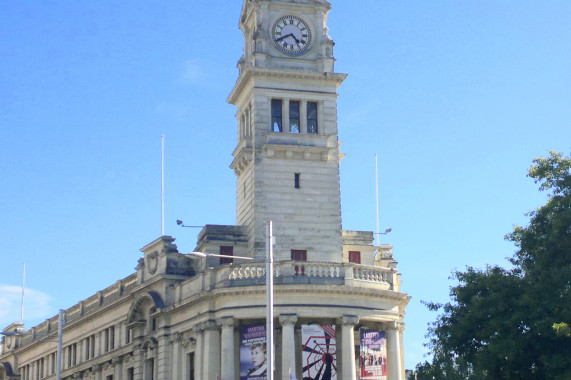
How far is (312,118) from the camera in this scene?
224ft

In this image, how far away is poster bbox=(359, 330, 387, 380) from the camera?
5750 cm

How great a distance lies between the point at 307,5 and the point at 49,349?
3902 centimetres

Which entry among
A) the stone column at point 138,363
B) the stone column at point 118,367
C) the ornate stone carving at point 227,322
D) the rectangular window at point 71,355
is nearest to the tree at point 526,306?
the ornate stone carving at point 227,322

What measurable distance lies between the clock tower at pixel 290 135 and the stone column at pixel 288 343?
833 cm

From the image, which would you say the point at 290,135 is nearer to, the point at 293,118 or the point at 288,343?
the point at 293,118

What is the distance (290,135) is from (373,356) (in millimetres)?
16471

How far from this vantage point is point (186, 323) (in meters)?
61.4

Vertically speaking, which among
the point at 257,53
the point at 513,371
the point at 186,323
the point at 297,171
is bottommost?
the point at 513,371

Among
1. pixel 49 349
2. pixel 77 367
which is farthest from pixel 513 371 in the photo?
pixel 49 349

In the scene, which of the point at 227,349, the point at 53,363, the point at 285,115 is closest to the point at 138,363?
the point at 227,349

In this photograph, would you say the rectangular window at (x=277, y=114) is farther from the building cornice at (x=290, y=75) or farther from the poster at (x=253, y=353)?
the poster at (x=253, y=353)

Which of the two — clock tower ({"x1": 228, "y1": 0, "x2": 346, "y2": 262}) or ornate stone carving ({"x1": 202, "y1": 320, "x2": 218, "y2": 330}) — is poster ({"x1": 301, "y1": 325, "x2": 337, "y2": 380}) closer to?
ornate stone carving ({"x1": 202, "y1": 320, "x2": 218, "y2": 330})

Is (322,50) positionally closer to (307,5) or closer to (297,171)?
(307,5)

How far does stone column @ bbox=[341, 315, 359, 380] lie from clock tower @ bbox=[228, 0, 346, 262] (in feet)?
28.3
